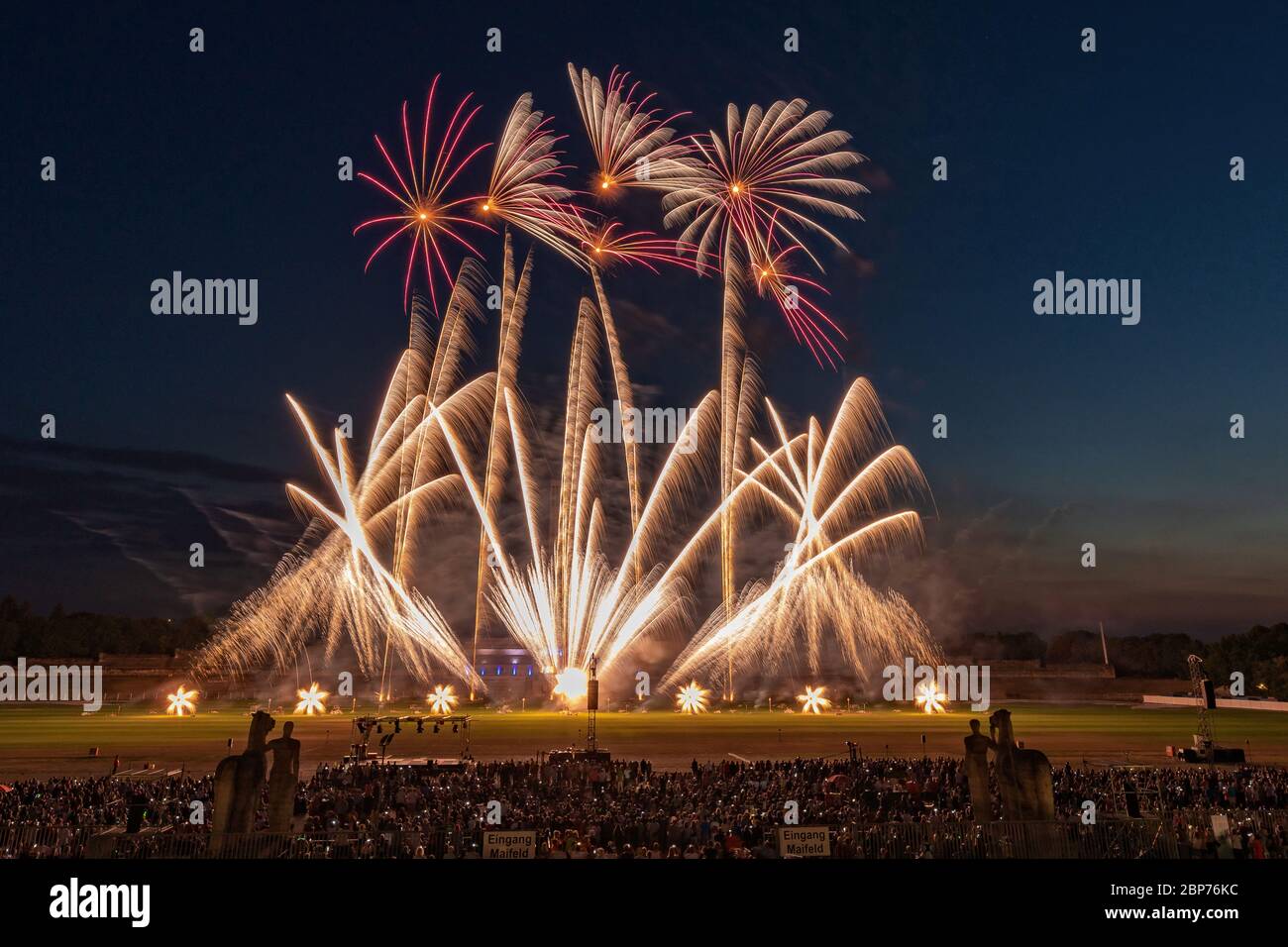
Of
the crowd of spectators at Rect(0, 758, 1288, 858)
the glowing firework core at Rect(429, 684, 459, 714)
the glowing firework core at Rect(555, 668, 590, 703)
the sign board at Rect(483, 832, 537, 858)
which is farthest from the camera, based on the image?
the glowing firework core at Rect(429, 684, 459, 714)

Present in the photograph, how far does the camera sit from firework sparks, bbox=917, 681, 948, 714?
246 ft

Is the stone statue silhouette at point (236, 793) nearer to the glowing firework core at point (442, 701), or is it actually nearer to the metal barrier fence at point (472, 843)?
the metal barrier fence at point (472, 843)

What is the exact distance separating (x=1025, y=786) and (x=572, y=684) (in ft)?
158

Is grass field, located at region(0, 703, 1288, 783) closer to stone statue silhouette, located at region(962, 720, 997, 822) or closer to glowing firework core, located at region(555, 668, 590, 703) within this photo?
glowing firework core, located at region(555, 668, 590, 703)

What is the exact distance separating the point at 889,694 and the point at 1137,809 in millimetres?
63392

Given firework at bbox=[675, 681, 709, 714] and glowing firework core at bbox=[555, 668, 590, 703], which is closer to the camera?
glowing firework core at bbox=[555, 668, 590, 703]

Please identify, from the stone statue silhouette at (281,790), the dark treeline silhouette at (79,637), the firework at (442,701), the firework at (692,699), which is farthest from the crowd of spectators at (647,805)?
the dark treeline silhouette at (79,637)

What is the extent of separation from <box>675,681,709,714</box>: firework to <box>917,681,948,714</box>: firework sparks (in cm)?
1828

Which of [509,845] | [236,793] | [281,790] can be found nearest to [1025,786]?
[509,845]

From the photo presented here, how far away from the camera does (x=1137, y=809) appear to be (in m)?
22.7

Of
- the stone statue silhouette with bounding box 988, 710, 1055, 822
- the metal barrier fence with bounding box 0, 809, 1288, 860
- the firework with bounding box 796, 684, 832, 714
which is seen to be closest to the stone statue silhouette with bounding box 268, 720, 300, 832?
the metal barrier fence with bounding box 0, 809, 1288, 860

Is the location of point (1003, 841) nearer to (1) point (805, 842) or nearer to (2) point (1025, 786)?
(2) point (1025, 786)

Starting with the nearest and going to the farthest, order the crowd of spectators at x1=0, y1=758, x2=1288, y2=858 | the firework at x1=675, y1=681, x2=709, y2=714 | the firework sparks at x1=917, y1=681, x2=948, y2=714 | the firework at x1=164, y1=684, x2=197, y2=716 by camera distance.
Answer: the crowd of spectators at x1=0, y1=758, x2=1288, y2=858 → the firework at x1=164, y1=684, x2=197, y2=716 → the firework at x1=675, y1=681, x2=709, y2=714 → the firework sparks at x1=917, y1=681, x2=948, y2=714
